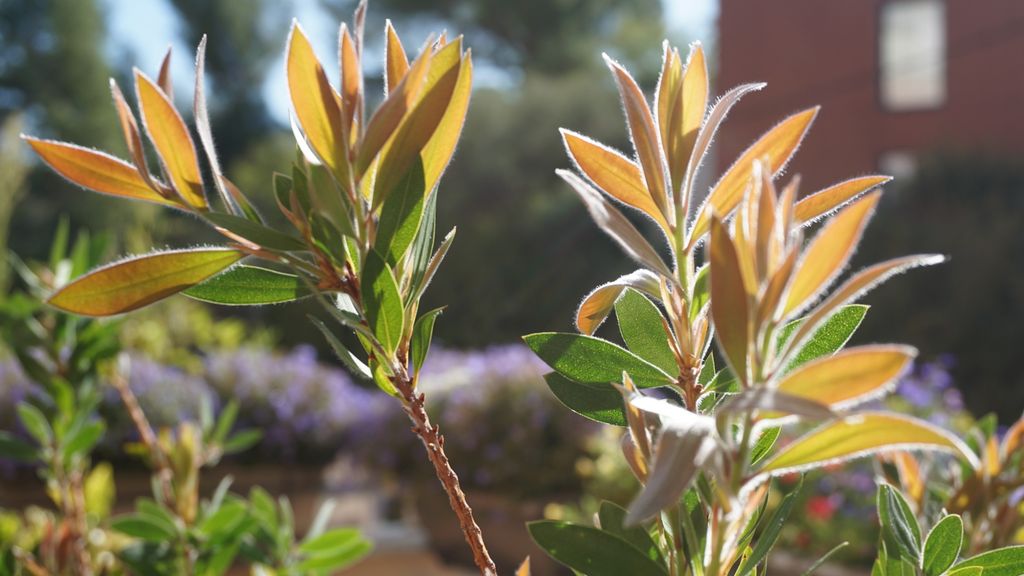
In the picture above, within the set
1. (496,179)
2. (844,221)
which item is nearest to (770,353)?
(844,221)

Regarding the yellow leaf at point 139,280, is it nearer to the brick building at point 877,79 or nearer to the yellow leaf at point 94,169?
the yellow leaf at point 94,169

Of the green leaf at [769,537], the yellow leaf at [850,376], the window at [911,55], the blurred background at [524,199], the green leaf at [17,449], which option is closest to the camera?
the yellow leaf at [850,376]

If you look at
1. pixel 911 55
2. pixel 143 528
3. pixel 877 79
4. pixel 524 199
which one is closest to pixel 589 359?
pixel 143 528

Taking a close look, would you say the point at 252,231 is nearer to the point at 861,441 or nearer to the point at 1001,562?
the point at 861,441

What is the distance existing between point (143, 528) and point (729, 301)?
24.1 inches

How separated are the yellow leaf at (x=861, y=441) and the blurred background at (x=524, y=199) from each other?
0.90 m

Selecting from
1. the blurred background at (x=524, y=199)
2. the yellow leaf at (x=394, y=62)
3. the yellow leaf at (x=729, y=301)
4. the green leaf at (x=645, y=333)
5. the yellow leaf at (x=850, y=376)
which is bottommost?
the blurred background at (x=524, y=199)

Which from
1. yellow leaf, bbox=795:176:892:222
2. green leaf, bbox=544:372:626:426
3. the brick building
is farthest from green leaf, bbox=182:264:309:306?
the brick building

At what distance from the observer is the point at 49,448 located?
3.05ft

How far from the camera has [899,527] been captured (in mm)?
473

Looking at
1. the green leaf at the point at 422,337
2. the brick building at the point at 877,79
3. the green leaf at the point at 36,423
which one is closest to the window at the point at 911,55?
the brick building at the point at 877,79

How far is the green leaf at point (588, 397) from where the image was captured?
1.44ft

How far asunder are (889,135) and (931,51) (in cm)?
102

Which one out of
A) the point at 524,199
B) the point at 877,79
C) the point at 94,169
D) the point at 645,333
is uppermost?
the point at 94,169
